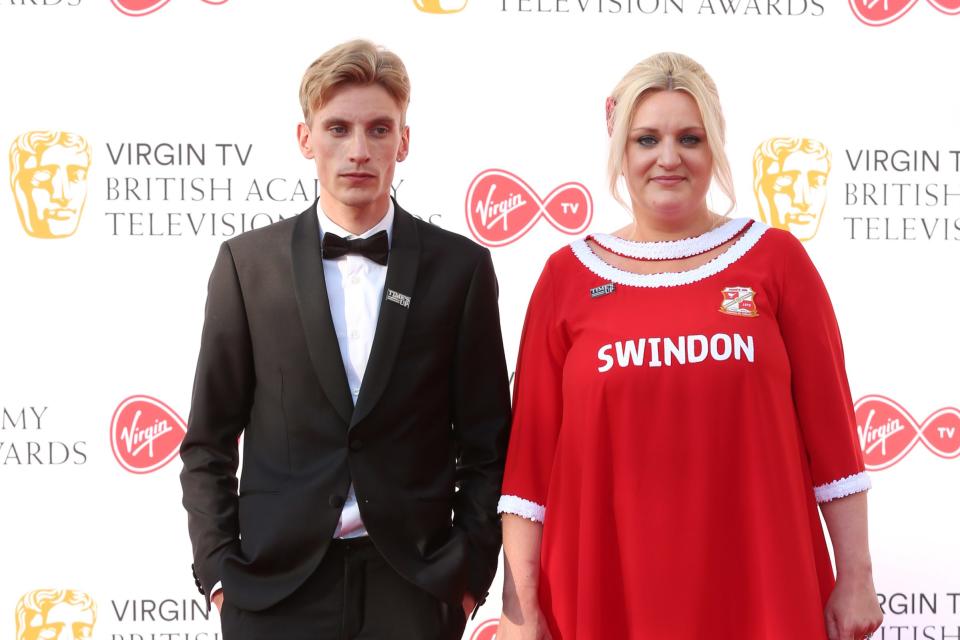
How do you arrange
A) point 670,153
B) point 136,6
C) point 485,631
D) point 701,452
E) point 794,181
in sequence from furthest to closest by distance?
point 485,631
point 794,181
point 136,6
point 670,153
point 701,452

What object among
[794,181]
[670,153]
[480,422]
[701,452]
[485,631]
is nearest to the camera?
[701,452]

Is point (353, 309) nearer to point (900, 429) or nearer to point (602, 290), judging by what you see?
point (602, 290)

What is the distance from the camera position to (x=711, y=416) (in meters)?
1.91

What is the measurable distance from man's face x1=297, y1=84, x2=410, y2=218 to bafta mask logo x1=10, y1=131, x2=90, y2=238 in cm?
155

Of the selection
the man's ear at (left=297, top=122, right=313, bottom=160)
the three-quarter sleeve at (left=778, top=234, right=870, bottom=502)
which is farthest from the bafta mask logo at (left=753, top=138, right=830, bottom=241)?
the man's ear at (left=297, top=122, right=313, bottom=160)

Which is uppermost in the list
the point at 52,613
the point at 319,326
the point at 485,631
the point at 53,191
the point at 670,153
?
the point at 53,191

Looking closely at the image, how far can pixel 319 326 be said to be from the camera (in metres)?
1.96

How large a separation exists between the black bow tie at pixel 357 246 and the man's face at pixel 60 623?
1.95 meters

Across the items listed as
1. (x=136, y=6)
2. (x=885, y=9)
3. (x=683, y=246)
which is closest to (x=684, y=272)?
(x=683, y=246)

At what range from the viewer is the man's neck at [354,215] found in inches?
81.9

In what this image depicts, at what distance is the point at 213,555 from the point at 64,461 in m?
1.50

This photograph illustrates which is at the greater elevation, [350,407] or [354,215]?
[354,215]

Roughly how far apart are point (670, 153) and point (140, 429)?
6.85ft

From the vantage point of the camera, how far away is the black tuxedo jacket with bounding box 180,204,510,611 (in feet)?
6.39
